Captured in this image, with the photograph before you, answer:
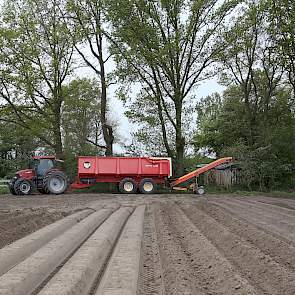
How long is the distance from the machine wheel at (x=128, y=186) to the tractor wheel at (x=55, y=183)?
3.01m

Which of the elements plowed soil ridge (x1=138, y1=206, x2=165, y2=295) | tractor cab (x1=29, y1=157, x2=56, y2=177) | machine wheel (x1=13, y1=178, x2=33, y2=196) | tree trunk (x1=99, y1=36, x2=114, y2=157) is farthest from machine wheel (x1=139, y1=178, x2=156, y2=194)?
plowed soil ridge (x1=138, y1=206, x2=165, y2=295)

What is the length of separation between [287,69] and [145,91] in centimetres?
964

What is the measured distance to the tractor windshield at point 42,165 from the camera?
23797 mm

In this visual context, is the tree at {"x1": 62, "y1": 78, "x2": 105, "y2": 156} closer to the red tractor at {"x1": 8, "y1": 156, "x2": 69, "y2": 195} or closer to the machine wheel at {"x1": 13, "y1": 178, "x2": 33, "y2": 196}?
the red tractor at {"x1": 8, "y1": 156, "x2": 69, "y2": 195}

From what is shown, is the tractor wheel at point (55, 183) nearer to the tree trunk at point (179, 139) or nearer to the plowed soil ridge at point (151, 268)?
the tree trunk at point (179, 139)

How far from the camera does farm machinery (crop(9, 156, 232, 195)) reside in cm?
2370

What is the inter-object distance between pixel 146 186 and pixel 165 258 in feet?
56.9

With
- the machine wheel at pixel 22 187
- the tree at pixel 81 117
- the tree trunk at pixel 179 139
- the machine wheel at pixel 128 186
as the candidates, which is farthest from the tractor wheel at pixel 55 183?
the tree trunk at pixel 179 139

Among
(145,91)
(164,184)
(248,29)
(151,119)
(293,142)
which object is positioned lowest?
(164,184)

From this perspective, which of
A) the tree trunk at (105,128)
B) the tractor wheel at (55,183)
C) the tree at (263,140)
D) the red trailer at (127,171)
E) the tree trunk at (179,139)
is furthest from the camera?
the tree trunk at (105,128)

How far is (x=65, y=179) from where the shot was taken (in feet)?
78.0

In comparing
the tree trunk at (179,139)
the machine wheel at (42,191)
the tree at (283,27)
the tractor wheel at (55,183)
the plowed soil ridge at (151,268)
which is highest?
the tree at (283,27)

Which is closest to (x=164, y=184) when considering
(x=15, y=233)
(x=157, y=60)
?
(x=157, y=60)

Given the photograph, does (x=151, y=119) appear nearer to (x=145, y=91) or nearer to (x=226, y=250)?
(x=145, y=91)
